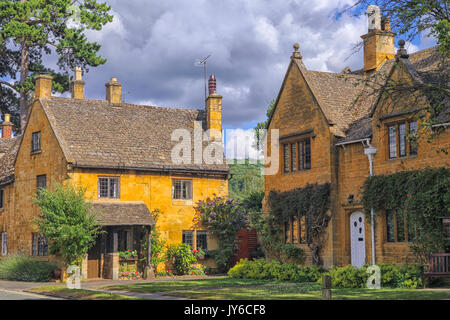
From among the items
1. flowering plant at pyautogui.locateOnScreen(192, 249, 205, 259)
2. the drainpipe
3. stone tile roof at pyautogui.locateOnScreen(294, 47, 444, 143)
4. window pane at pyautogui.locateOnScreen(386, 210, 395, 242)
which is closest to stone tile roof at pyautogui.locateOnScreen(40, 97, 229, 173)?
flowering plant at pyautogui.locateOnScreen(192, 249, 205, 259)

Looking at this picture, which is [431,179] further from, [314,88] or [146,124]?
[146,124]

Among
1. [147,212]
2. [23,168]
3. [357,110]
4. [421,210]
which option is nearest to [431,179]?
[421,210]

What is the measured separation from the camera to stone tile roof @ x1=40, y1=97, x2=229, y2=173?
34719 millimetres

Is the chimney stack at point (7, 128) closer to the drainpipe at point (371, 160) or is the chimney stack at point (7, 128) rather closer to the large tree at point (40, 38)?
the large tree at point (40, 38)

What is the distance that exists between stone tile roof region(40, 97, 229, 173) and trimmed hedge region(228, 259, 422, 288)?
9.28m

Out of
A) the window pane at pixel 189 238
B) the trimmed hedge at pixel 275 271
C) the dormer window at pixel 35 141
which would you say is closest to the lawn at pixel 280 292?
the trimmed hedge at pixel 275 271

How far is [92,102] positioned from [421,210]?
22.4 metres

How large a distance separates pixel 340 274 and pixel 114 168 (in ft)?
49.5

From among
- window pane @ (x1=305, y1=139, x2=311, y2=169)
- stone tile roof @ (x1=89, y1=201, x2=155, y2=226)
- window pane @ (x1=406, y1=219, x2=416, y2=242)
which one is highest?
window pane @ (x1=305, y1=139, x2=311, y2=169)

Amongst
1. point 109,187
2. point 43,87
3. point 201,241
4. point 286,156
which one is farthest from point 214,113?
point 286,156

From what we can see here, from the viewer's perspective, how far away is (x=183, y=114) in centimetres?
4122

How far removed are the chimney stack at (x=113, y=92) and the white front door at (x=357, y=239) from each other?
60.8ft

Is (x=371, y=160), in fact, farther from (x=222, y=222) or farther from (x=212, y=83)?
(x=212, y=83)

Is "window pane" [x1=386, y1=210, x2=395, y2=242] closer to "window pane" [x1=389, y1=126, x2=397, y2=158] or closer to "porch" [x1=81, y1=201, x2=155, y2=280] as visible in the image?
"window pane" [x1=389, y1=126, x2=397, y2=158]
